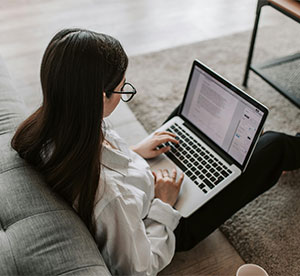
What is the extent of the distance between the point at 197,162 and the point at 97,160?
1.79 feet

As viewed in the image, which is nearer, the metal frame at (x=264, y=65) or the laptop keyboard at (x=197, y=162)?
the laptop keyboard at (x=197, y=162)

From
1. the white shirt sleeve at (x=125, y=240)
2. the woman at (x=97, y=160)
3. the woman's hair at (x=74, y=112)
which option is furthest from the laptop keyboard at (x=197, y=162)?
the woman's hair at (x=74, y=112)

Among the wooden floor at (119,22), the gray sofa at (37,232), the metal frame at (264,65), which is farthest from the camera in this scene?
the wooden floor at (119,22)

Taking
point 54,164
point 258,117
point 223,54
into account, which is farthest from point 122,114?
point 54,164

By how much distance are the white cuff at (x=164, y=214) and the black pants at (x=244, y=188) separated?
0.21 feet

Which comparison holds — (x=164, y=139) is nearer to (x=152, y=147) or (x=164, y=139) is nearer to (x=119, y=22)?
(x=152, y=147)

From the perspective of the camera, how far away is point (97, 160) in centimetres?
92

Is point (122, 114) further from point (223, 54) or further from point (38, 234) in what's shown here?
point (38, 234)

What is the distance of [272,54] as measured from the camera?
8.44 feet

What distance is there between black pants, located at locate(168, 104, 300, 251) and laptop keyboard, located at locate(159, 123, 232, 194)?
5 cm

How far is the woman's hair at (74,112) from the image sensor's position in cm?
84

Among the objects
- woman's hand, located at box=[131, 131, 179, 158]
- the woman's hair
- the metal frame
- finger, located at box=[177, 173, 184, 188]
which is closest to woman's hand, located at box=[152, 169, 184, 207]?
finger, located at box=[177, 173, 184, 188]

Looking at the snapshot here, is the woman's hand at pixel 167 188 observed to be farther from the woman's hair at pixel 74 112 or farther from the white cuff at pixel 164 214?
the woman's hair at pixel 74 112

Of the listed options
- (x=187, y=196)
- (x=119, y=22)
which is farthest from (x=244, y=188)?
(x=119, y=22)
